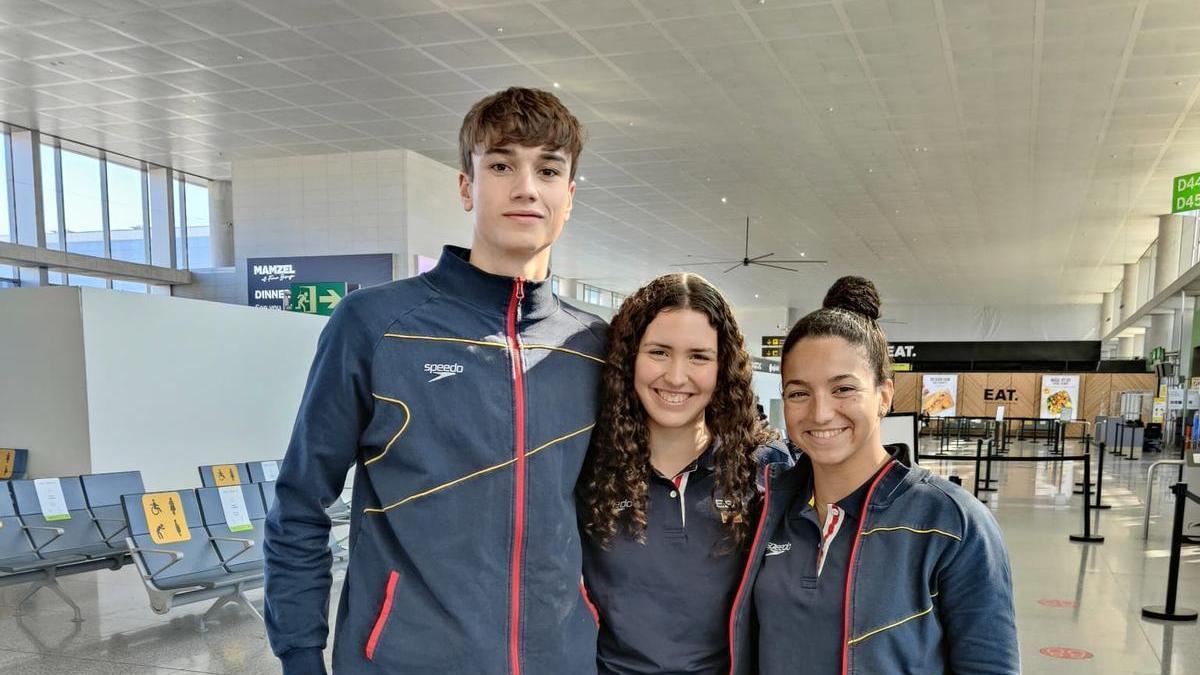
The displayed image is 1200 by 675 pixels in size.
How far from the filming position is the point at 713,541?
5.52ft

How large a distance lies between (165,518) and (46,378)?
359cm

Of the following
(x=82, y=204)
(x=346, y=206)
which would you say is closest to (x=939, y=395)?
(x=346, y=206)

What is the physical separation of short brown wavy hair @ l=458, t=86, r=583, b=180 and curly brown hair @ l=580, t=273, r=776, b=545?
0.39 metres

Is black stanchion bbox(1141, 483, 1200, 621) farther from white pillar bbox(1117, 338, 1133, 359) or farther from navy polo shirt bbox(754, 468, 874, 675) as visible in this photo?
white pillar bbox(1117, 338, 1133, 359)

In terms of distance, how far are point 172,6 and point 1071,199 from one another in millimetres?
15782

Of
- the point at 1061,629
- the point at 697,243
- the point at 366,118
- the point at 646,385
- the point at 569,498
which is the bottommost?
the point at 1061,629

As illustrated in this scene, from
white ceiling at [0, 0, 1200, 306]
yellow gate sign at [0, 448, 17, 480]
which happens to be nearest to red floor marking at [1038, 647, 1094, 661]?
white ceiling at [0, 0, 1200, 306]

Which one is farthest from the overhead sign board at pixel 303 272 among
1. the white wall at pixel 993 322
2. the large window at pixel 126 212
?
the white wall at pixel 993 322

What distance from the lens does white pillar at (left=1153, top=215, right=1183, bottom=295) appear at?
704 inches

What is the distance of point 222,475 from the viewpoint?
23.9ft

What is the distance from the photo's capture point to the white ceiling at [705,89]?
8.25 m

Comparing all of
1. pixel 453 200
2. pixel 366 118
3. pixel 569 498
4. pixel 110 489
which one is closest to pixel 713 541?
pixel 569 498

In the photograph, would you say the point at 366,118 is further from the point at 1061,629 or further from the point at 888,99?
the point at 1061,629

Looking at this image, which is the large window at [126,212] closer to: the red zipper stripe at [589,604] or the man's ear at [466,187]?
the man's ear at [466,187]
